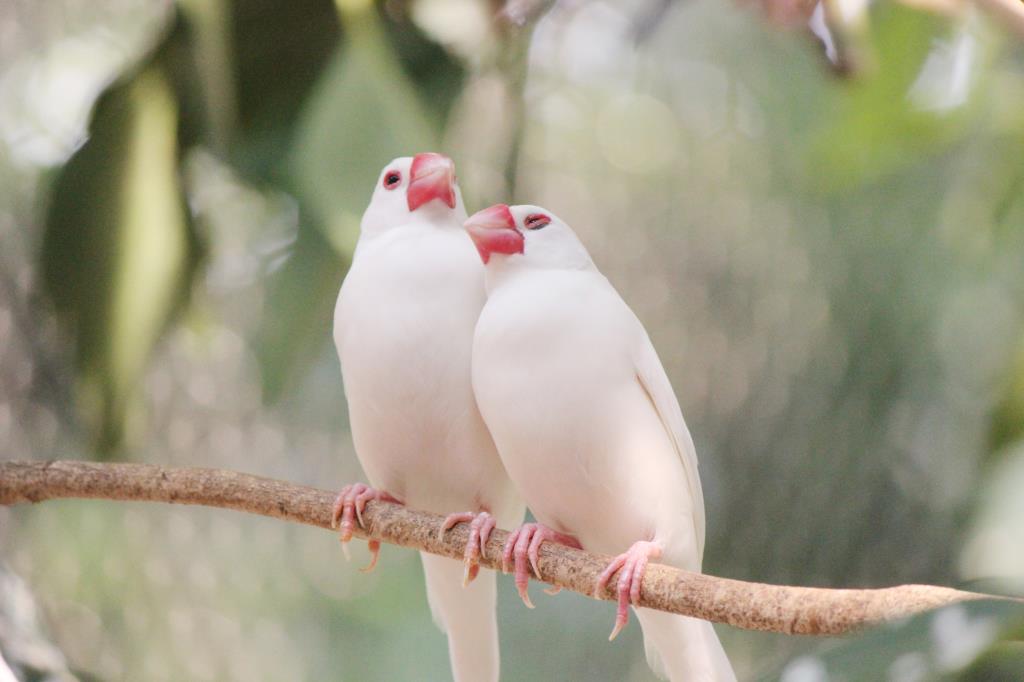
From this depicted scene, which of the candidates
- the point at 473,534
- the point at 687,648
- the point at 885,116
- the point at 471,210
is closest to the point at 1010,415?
the point at 885,116

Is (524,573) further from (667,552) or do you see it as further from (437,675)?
(437,675)

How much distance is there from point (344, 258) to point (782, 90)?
1.42 meters

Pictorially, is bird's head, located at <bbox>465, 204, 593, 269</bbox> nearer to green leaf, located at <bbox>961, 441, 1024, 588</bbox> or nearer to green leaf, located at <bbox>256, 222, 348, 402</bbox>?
green leaf, located at <bbox>256, 222, 348, 402</bbox>

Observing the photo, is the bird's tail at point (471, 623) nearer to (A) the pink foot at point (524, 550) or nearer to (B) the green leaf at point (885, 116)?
(A) the pink foot at point (524, 550)

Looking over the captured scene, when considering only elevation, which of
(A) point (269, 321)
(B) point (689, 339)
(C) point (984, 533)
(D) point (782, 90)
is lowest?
(C) point (984, 533)

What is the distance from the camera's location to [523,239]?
87 cm

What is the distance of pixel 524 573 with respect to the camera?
31.8 inches

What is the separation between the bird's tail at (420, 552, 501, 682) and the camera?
979 mm

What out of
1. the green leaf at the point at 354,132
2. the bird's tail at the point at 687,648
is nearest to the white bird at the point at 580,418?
the bird's tail at the point at 687,648

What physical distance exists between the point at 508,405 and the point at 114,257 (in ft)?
1.93

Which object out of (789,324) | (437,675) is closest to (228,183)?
(437,675)

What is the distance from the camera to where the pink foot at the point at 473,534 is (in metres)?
0.83

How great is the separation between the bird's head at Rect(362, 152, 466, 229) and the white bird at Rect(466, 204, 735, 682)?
0.31ft

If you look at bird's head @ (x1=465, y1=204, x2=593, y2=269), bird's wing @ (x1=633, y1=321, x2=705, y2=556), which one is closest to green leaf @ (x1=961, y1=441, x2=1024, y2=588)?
bird's wing @ (x1=633, y1=321, x2=705, y2=556)
